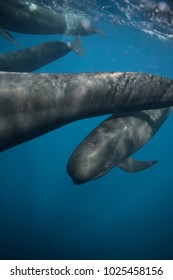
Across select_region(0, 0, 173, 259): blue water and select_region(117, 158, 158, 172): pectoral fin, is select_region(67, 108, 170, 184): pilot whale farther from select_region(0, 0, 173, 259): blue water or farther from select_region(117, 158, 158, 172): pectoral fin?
select_region(0, 0, 173, 259): blue water

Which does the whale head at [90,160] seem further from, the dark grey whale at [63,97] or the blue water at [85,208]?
the blue water at [85,208]

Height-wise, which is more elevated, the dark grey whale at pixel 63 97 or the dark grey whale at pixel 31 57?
the dark grey whale at pixel 63 97

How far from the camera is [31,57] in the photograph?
1535 centimetres

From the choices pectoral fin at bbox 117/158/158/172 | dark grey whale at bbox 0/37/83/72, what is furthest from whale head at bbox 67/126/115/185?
dark grey whale at bbox 0/37/83/72

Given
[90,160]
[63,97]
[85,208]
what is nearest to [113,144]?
[90,160]

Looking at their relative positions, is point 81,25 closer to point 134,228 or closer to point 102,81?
point 102,81

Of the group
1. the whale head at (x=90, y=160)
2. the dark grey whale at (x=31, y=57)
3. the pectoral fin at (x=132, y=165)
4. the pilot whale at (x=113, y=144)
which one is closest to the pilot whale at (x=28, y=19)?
the dark grey whale at (x=31, y=57)

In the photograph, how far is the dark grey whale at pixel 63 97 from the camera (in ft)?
22.8

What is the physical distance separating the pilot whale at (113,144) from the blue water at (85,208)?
874 inches

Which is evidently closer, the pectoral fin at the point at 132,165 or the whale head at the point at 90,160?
the whale head at the point at 90,160

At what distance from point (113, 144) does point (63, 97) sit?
114 inches

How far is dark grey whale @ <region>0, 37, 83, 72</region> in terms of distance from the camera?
1443cm

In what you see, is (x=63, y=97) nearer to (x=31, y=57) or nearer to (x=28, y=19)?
(x=31, y=57)

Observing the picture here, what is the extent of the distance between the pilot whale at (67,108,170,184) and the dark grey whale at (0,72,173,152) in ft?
3.55
